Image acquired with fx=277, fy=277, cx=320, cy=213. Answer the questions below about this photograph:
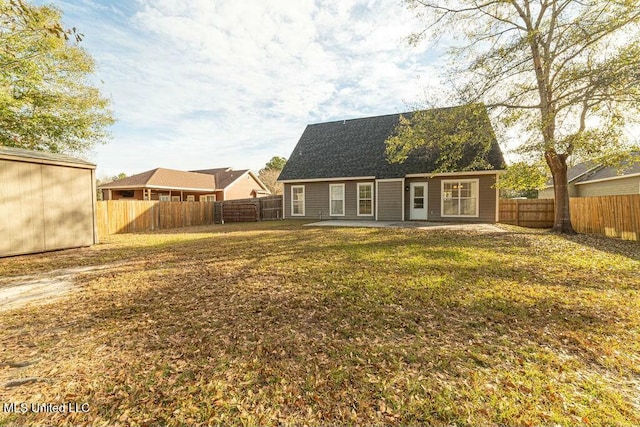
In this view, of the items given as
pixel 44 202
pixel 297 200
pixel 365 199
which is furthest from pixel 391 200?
pixel 44 202

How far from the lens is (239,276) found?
17.4 ft

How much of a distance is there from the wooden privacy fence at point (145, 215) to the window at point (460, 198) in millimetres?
15466

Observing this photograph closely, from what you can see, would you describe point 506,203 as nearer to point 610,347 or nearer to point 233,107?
point 610,347

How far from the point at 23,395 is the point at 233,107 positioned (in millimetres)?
16617

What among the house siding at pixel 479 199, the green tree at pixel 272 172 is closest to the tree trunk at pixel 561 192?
the house siding at pixel 479 199

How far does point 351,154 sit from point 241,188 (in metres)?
17.5

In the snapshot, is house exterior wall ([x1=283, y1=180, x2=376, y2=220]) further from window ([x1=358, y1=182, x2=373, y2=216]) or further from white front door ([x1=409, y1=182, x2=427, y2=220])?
white front door ([x1=409, y1=182, x2=427, y2=220])

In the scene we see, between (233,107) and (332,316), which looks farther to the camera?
(233,107)

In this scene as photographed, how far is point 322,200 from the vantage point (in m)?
18.1

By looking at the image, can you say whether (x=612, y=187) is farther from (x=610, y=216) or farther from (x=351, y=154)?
(x=351, y=154)

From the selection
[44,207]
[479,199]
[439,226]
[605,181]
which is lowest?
[439,226]

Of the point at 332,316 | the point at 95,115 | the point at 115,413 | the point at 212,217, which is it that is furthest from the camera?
the point at 212,217

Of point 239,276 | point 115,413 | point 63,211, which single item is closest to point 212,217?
point 63,211

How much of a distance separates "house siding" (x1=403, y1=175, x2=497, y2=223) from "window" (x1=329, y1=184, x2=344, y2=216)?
12.8ft
